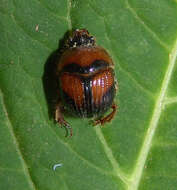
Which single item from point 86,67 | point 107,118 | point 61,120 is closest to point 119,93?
point 107,118

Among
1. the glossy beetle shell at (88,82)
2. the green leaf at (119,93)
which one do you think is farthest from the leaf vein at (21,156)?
the glossy beetle shell at (88,82)

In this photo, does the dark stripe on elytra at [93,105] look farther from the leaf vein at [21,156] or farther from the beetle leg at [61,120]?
the leaf vein at [21,156]

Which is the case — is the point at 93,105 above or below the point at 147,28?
below

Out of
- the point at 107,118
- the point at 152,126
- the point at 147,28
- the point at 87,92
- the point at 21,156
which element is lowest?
the point at 21,156

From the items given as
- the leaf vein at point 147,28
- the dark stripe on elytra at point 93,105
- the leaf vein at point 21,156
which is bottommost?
the leaf vein at point 21,156

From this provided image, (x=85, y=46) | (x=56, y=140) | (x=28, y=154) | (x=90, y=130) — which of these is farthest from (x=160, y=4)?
(x=28, y=154)

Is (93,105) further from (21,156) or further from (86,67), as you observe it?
(21,156)

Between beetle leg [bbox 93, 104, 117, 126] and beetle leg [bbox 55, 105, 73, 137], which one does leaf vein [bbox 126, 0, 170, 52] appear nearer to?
beetle leg [bbox 93, 104, 117, 126]
